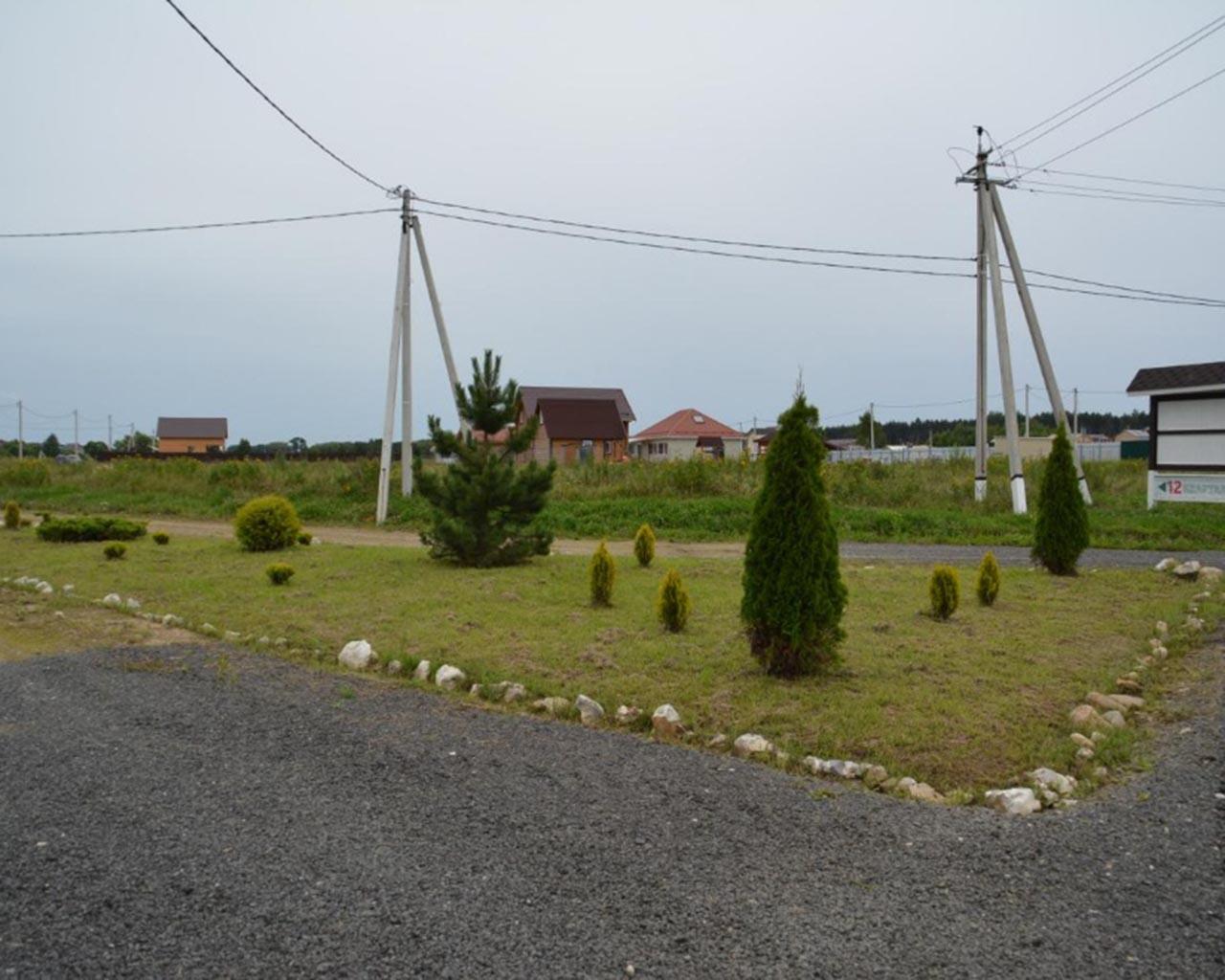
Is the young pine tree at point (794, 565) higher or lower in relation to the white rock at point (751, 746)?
higher

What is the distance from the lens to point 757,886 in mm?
3377

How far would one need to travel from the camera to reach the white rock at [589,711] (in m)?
5.66

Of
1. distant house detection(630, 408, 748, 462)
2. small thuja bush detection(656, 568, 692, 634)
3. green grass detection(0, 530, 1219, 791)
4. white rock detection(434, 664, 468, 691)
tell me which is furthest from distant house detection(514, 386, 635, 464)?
white rock detection(434, 664, 468, 691)

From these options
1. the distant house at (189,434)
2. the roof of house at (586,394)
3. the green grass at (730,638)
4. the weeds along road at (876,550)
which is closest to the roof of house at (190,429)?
the distant house at (189,434)

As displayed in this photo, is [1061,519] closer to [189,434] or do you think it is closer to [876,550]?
[876,550]

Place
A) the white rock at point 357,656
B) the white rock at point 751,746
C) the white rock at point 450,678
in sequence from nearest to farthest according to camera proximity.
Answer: the white rock at point 751,746, the white rock at point 450,678, the white rock at point 357,656

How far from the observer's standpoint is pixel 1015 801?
13.8 ft

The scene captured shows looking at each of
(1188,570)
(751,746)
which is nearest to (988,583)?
(1188,570)

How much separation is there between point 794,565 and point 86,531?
14660mm

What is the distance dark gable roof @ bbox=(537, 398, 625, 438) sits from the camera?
44.8 metres

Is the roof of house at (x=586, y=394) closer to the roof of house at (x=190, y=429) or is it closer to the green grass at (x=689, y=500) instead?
the green grass at (x=689, y=500)

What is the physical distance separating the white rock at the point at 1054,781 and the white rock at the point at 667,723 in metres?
1.92

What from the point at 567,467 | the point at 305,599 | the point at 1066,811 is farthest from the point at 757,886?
the point at 567,467

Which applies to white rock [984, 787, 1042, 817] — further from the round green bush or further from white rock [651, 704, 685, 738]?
the round green bush
